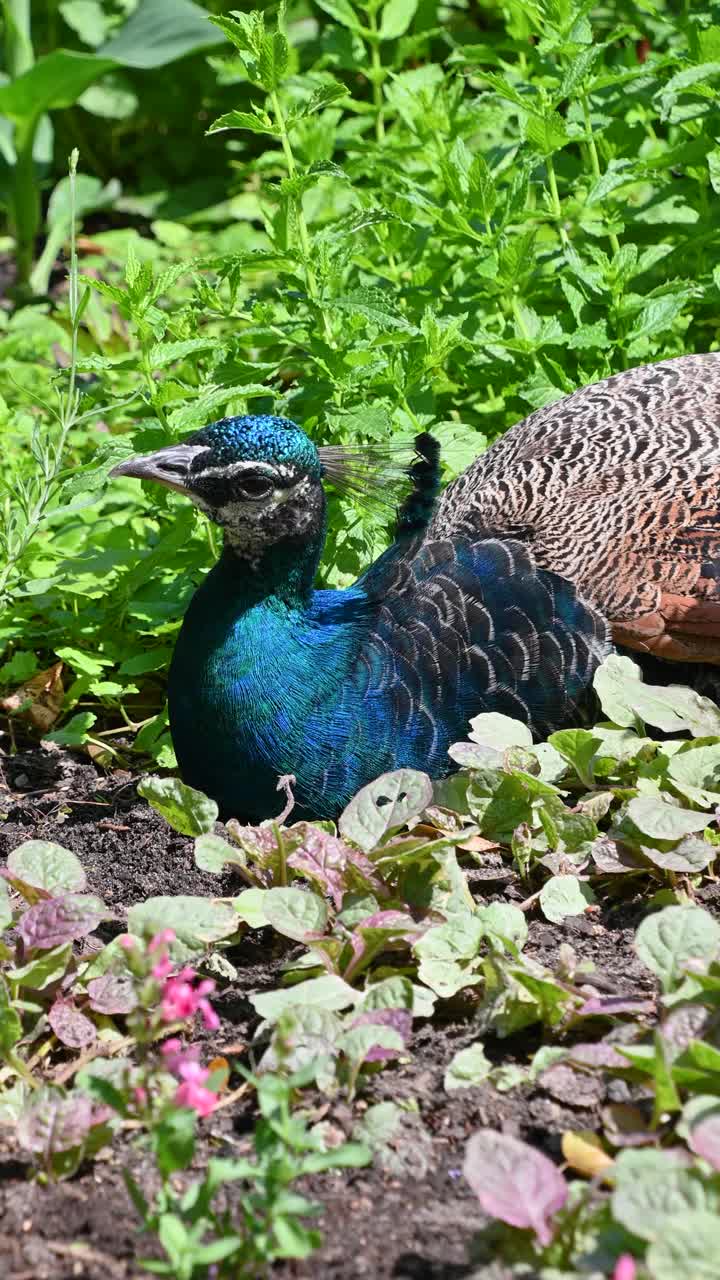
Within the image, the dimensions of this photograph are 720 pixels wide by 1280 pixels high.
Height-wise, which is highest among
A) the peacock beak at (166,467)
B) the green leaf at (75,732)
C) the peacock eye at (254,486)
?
the peacock beak at (166,467)

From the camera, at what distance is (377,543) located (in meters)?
3.81

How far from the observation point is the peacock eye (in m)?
3.32

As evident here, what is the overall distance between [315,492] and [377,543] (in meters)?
0.44

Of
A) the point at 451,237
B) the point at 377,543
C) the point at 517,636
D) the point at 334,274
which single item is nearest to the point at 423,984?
the point at 517,636

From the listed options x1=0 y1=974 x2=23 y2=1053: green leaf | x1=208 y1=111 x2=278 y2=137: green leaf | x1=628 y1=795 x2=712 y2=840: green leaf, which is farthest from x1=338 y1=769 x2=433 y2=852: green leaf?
x1=208 y1=111 x2=278 y2=137: green leaf

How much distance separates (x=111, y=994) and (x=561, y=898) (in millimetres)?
790

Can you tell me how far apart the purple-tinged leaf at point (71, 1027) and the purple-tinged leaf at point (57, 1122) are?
0.78ft

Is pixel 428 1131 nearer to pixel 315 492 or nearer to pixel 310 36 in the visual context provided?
pixel 315 492

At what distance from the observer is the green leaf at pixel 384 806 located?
270 cm

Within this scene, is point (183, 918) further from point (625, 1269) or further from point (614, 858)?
point (625, 1269)

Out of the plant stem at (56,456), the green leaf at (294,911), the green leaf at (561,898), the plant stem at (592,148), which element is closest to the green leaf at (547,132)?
the plant stem at (592,148)

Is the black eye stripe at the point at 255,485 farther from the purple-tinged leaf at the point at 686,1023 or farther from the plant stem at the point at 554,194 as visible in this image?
the purple-tinged leaf at the point at 686,1023

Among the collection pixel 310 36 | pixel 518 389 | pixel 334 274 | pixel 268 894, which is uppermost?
pixel 310 36

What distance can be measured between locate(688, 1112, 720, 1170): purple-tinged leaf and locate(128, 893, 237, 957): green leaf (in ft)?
2.72
